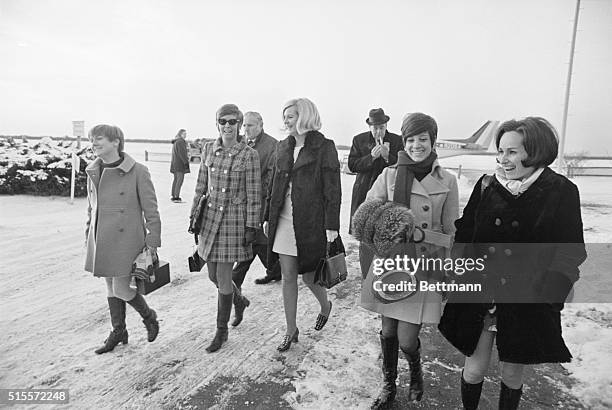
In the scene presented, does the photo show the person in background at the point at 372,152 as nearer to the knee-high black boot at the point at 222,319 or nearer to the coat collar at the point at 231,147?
the coat collar at the point at 231,147

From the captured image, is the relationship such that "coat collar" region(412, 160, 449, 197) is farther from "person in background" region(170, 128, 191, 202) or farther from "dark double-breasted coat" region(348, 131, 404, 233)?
"person in background" region(170, 128, 191, 202)

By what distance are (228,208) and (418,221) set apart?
155 centimetres

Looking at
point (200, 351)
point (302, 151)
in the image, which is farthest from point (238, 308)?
point (302, 151)

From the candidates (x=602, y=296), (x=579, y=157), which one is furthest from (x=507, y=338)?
(x=579, y=157)

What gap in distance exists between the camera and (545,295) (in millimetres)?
1849

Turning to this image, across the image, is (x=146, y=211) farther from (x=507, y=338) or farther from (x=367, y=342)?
(x=507, y=338)

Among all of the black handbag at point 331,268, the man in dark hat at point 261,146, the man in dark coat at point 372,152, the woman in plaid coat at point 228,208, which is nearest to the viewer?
the black handbag at point 331,268

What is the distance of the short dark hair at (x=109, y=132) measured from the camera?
114 inches

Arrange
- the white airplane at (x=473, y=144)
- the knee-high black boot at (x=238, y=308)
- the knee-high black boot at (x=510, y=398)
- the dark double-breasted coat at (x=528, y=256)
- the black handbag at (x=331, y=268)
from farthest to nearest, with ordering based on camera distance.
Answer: the white airplane at (x=473, y=144) → the knee-high black boot at (x=238, y=308) → the black handbag at (x=331, y=268) → the knee-high black boot at (x=510, y=398) → the dark double-breasted coat at (x=528, y=256)

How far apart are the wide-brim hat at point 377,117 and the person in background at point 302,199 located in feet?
4.30

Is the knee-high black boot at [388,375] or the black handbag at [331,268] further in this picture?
the black handbag at [331,268]

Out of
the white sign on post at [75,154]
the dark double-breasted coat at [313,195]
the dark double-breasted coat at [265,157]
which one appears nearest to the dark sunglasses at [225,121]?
the dark double-breasted coat at [313,195]

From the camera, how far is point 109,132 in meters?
2.94

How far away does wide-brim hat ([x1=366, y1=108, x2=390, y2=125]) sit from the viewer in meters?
4.25
